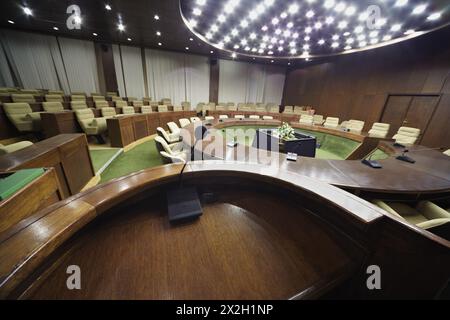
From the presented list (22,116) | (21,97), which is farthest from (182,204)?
(21,97)

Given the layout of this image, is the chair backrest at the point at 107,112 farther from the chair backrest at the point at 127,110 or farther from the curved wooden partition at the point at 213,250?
the curved wooden partition at the point at 213,250

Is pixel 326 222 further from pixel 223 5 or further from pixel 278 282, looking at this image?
pixel 223 5

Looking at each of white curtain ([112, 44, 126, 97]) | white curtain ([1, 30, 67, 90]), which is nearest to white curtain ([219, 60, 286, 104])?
white curtain ([112, 44, 126, 97])

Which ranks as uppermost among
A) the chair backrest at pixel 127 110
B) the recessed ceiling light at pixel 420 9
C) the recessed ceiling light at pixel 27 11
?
the recessed ceiling light at pixel 27 11

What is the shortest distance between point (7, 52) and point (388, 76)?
49.7 ft

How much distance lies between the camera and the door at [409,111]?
212 inches

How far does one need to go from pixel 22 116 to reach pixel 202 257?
587cm

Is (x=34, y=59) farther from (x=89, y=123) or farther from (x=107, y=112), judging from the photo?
(x=89, y=123)

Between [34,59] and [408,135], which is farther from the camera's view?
[34,59]

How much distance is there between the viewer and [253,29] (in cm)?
549

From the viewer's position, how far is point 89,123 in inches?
168

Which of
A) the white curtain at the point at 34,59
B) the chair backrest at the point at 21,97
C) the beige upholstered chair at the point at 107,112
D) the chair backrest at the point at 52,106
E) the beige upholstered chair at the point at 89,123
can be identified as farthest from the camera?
the white curtain at the point at 34,59

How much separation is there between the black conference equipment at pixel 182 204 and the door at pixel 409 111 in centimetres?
823

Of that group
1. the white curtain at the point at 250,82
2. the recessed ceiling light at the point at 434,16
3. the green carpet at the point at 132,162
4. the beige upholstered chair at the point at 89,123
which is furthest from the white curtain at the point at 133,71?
the recessed ceiling light at the point at 434,16
